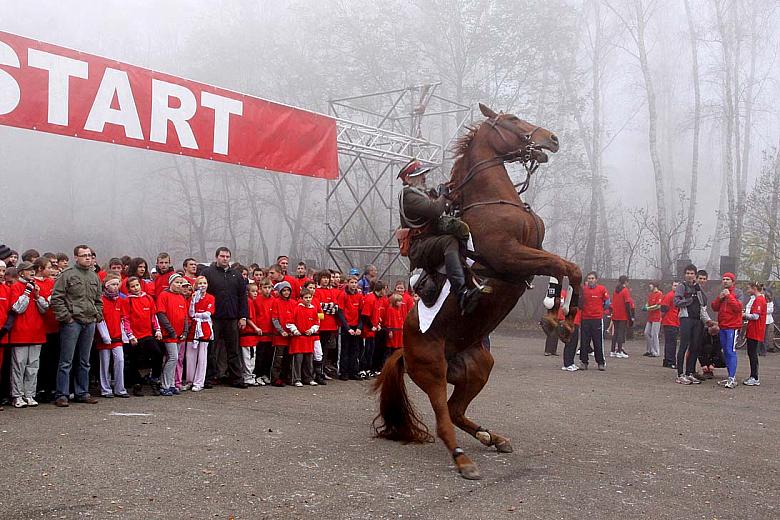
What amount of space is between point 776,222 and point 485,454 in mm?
20457

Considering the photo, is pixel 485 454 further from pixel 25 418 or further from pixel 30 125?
pixel 30 125

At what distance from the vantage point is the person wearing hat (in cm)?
546

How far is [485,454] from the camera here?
19.3ft

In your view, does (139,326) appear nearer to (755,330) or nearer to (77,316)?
(77,316)

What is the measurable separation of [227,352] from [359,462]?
Answer: 4.93m

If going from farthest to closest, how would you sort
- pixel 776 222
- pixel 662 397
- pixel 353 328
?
pixel 776 222 < pixel 353 328 < pixel 662 397

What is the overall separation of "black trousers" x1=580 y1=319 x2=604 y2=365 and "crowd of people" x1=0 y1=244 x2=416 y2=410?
371 cm

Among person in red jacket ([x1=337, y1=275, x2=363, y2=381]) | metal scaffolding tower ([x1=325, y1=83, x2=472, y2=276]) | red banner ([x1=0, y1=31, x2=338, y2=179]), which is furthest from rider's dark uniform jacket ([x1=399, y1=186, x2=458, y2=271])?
red banner ([x1=0, y1=31, x2=338, y2=179])

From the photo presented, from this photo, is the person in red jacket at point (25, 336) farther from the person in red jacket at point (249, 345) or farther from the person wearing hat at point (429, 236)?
the person wearing hat at point (429, 236)

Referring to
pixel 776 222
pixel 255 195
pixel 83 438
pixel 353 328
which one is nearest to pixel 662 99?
pixel 776 222

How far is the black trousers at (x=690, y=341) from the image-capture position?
11.4 meters

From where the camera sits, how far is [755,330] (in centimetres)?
1150

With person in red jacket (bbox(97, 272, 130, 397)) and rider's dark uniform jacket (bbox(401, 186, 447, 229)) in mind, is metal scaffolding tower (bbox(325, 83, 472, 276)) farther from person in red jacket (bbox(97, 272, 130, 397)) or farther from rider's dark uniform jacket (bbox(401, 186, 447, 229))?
person in red jacket (bbox(97, 272, 130, 397))

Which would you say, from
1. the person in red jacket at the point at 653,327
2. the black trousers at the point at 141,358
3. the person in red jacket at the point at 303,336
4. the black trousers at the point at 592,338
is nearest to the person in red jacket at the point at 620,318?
the person in red jacket at the point at 653,327
